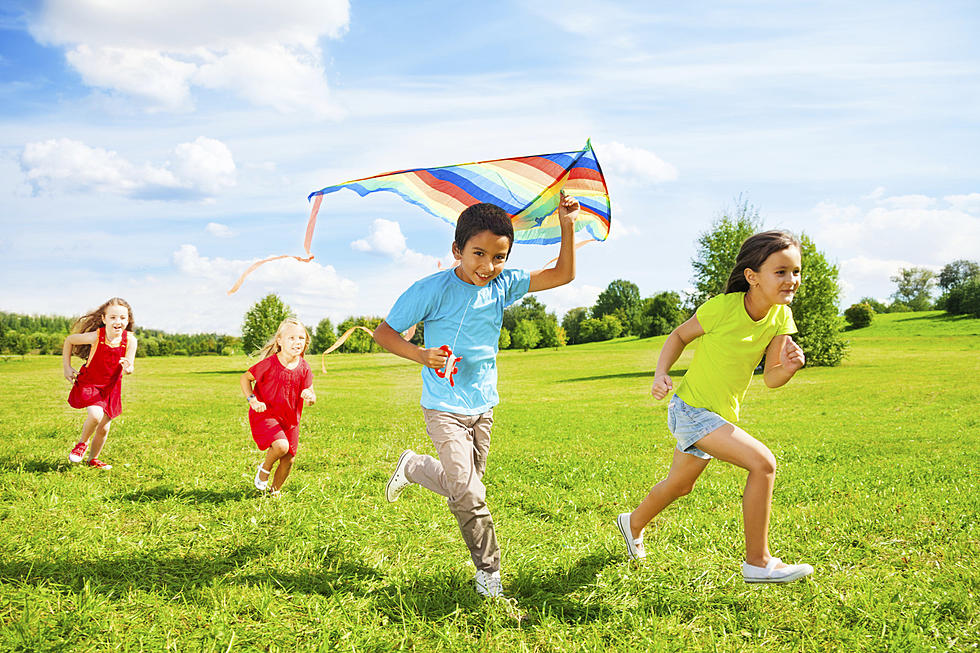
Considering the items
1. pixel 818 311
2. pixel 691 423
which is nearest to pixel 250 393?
pixel 691 423

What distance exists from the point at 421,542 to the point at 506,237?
266 centimetres

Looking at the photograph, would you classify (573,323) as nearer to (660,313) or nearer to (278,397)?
(660,313)

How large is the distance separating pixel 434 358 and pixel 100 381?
6.48 meters

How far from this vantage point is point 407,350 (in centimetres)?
450

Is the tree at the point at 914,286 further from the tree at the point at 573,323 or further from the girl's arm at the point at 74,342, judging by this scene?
the girl's arm at the point at 74,342

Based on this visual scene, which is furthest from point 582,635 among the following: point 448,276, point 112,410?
point 112,410

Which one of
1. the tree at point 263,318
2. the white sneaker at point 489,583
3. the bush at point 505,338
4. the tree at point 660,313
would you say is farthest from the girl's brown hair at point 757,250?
the tree at point 660,313

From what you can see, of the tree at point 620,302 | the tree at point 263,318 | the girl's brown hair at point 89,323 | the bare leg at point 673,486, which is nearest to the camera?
the bare leg at point 673,486

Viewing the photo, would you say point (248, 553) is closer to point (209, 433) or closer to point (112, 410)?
point (112, 410)

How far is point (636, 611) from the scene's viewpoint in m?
4.30

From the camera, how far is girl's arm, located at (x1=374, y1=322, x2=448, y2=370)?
14.3ft

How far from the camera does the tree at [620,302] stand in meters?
86.0

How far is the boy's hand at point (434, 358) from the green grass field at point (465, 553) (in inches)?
60.5

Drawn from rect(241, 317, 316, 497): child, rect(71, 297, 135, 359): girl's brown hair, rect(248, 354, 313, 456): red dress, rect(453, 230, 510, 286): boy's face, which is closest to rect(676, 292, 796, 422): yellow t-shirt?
rect(453, 230, 510, 286): boy's face
